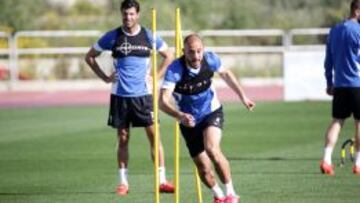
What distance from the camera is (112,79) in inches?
510

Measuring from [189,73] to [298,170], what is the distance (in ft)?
14.0

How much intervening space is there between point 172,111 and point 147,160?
6.19m

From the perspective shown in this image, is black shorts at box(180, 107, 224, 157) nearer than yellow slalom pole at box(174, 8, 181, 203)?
No

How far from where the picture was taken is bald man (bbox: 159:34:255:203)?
1069cm

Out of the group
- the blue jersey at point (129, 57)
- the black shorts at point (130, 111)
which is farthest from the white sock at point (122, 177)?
the blue jersey at point (129, 57)

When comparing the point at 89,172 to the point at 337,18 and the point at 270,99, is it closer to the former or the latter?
the point at 270,99

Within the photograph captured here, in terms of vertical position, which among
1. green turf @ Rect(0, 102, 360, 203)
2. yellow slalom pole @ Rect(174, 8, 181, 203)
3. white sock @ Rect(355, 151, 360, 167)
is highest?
yellow slalom pole @ Rect(174, 8, 181, 203)

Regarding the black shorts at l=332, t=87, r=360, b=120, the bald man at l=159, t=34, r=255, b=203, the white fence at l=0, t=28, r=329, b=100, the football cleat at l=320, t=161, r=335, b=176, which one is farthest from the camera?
the white fence at l=0, t=28, r=329, b=100

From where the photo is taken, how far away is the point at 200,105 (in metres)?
11.0

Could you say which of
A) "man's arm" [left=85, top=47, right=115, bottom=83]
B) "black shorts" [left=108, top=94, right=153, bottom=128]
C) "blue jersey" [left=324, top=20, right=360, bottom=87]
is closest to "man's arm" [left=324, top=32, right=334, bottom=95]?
"blue jersey" [left=324, top=20, right=360, bottom=87]

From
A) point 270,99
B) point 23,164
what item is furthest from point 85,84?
point 23,164

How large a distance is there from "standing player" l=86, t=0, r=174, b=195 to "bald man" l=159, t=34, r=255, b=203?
1.81m

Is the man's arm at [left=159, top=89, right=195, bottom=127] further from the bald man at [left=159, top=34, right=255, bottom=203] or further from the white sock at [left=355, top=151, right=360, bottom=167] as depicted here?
the white sock at [left=355, top=151, right=360, bottom=167]

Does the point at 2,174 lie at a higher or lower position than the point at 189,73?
lower
